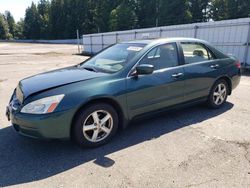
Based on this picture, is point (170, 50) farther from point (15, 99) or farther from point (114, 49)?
point (15, 99)

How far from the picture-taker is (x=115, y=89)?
3.71 m

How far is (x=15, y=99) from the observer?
3793 millimetres

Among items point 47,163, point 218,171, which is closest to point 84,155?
point 47,163

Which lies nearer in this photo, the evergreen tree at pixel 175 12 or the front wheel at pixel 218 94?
the front wheel at pixel 218 94

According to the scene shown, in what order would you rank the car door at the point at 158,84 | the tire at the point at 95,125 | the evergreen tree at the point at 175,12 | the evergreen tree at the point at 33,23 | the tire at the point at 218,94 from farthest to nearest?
the evergreen tree at the point at 33,23 < the evergreen tree at the point at 175,12 < the tire at the point at 218,94 < the car door at the point at 158,84 < the tire at the point at 95,125

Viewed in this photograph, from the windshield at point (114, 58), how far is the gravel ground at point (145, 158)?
3.79ft

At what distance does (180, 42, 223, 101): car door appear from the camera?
4.67 metres

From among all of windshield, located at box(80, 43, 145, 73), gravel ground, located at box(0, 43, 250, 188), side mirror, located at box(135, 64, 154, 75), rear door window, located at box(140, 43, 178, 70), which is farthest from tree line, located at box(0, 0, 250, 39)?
side mirror, located at box(135, 64, 154, 75)

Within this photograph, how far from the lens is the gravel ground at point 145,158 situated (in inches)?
115

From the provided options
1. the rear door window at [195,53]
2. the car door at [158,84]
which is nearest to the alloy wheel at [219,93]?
the rear door window at [195,53]

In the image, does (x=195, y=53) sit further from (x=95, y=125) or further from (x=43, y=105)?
(x=43, y=105)

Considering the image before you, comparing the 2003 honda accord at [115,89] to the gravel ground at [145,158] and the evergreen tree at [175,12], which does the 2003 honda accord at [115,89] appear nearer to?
the gravel ground at [145,158]

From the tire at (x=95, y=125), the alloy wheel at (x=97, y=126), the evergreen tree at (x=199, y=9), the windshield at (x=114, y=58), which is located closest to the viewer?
the tire at (x=95, y=125)

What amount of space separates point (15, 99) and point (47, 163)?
1.16m
